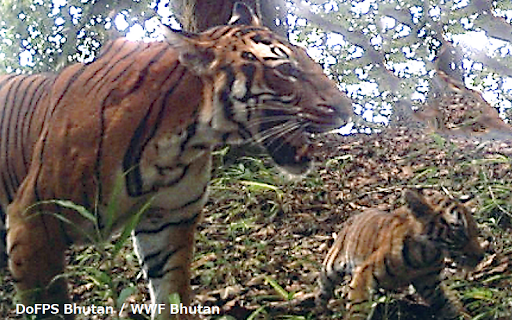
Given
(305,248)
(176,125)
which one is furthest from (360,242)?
(176,125)

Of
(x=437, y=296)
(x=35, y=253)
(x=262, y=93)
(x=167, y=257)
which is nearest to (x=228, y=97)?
(x=262, y=93)

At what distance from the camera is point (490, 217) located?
7.70 feet

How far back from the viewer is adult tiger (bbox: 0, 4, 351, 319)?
1796 millimetres

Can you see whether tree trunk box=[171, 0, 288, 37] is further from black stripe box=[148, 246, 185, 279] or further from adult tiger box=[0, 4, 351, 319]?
black stripe box=[148, 246, 185, 279]

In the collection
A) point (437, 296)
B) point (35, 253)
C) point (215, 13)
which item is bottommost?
point (437, 296)

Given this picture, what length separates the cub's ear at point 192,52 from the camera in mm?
1807

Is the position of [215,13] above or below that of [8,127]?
above

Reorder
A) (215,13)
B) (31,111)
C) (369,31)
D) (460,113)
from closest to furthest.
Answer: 1. (31,111)
2. (215,13)
3. (369,31)
4. (460,113)

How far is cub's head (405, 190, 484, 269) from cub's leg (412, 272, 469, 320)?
0.07 meters

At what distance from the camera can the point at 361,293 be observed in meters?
1.91

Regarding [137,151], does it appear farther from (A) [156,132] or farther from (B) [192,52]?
(B) [192,52]

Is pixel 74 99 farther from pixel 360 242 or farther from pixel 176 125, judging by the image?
pixel 360 242

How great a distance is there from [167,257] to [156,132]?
325 mm

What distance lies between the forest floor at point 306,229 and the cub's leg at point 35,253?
2.5 inches
